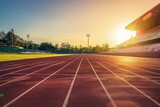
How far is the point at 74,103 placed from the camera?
4273mm

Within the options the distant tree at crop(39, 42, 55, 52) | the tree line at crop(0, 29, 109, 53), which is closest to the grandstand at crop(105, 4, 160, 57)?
the tree line at crop(0, 29, 109, 53)

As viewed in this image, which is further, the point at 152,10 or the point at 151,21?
the point at 151,21

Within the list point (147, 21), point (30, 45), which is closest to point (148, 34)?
point (147, 21)

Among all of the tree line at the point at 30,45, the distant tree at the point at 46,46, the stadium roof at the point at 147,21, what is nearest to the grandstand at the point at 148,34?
the stadium roof at the point at 147,21

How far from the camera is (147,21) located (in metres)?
50.9

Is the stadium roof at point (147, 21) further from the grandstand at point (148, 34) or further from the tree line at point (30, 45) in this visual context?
the tree line at point (30, 45)

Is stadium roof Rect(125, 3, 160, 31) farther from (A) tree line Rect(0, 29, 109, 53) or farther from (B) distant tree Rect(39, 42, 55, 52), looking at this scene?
(B) distant tree Rect(39, 42, 55, 52)

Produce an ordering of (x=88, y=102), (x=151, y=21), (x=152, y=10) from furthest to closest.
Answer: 1. (x=151, y=21)
2. (x=152, y=10)
3. (x=88, y=102)

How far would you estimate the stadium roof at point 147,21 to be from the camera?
134 feet

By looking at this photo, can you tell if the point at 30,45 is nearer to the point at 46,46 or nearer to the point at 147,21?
the point at 46,46

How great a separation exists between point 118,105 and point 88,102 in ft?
2.22

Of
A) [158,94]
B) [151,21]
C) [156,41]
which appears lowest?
[158,94]

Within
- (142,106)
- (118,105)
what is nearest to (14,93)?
(118,105)

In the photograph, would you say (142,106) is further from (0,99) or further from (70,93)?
(0,99)
